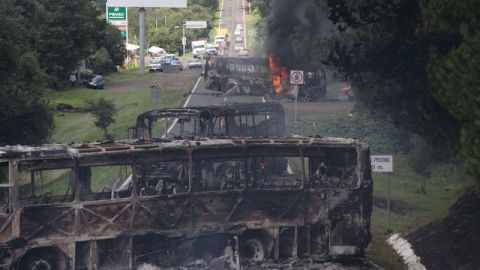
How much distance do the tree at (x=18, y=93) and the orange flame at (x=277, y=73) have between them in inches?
933

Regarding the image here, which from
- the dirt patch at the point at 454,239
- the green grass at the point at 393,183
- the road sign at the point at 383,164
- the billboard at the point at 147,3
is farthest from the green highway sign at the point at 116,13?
the dirt patch at the point at 454,239

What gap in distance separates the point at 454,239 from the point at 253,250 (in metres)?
4.76

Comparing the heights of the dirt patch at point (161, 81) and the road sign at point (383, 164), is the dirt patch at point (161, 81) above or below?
above

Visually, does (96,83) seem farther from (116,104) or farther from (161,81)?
(116,104)

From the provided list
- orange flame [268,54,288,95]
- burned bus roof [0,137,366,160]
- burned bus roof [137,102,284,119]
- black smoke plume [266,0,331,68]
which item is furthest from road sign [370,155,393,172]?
orange flame [268,54,288,95]

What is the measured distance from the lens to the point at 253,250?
19203mm

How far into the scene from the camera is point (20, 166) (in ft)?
53.8

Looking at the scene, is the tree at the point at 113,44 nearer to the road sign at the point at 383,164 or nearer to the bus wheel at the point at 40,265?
the road sign at the point at 383,164

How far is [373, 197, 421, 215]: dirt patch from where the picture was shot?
26.4 meters

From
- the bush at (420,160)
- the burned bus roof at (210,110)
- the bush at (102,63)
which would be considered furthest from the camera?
the bush at (102,63)

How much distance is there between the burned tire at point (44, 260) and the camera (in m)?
16.6

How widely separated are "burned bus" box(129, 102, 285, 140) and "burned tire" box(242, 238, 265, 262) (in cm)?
645

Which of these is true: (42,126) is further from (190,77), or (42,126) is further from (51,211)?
(190,77)

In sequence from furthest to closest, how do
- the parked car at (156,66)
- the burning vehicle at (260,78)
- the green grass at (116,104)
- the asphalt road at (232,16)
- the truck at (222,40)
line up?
the asphalt road at (232,16) < the truck at (222,40) < the parked car at (156,66) < the burning vehicle at (260,78) < the green grass at (116,104)
